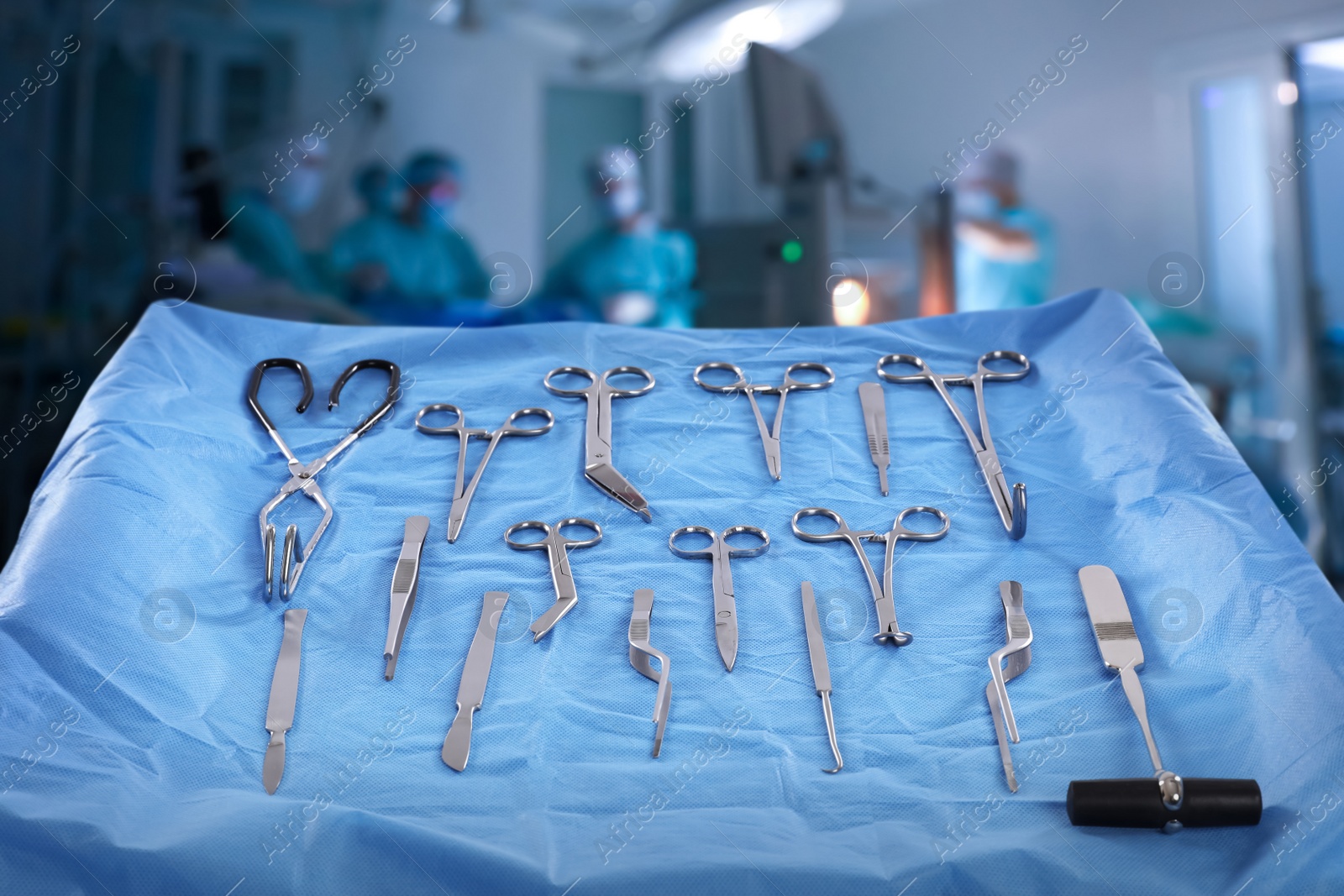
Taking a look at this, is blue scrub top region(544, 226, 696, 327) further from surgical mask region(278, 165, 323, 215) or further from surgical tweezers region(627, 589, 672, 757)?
surgical tweezers region(627, 589, 672, 757)

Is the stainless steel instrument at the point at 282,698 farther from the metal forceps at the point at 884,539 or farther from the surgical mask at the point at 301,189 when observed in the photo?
the surgical mask at the point at 301,189

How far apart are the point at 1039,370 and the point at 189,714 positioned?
102 centimetres

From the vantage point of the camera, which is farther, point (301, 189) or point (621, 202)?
point (621, 202)

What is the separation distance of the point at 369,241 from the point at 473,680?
251 centimetres

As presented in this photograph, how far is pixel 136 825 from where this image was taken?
2.40ft

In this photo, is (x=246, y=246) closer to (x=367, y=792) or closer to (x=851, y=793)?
(x=367, y=792)

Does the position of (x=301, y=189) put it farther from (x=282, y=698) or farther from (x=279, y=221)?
(x=282, y=698)

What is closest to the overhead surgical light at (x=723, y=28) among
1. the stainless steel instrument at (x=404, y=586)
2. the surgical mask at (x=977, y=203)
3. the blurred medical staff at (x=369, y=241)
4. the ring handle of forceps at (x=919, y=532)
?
the blurred medical staff at (x=369, y=241)

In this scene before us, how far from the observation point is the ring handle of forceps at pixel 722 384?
3.94ft

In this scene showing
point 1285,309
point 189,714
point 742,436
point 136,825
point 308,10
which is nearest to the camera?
point 136,825

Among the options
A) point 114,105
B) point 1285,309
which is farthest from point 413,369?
point 1285,309

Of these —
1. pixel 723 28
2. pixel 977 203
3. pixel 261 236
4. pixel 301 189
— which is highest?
pixel 723 28

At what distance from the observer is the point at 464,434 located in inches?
44.9

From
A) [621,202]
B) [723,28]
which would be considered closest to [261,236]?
[621,202]
